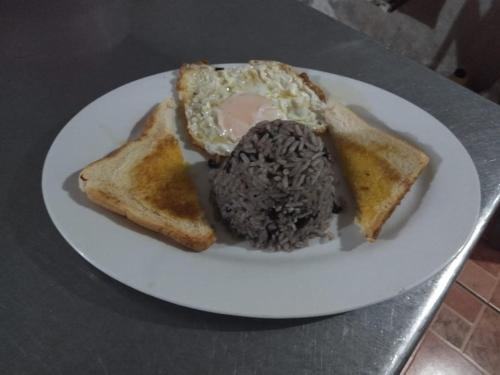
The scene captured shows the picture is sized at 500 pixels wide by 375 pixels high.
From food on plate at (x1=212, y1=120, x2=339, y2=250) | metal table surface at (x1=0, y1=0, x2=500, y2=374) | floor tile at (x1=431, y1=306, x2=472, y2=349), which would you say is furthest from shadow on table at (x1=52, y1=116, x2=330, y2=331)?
floor tile at (x1=431, y1=306, x2=472, y2=349)

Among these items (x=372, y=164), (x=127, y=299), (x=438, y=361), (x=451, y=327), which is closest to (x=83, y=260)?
(x=127, y=299)

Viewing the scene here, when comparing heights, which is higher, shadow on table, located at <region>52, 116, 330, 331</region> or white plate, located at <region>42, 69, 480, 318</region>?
white plate, located at <region>42, 69, 480, 318</region>

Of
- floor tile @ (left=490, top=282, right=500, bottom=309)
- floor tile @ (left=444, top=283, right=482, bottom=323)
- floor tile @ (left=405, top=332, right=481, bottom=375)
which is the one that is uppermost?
floor tile @ (left=490, top=282, right=500, bottom=309)

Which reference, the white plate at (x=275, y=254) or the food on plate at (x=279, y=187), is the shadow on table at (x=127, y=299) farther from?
the food on plate at (x=279, y=187)

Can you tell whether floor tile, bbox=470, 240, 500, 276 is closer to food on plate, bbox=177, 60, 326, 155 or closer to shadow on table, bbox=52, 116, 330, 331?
food on plate, bbox=177, 60, 326, 155

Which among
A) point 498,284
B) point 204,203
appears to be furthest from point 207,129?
point 498,284

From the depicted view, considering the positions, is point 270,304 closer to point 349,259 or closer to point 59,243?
point 349,259

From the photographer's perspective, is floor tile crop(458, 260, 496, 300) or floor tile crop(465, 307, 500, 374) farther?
floor tile crop(458, 260, 496, 300)
